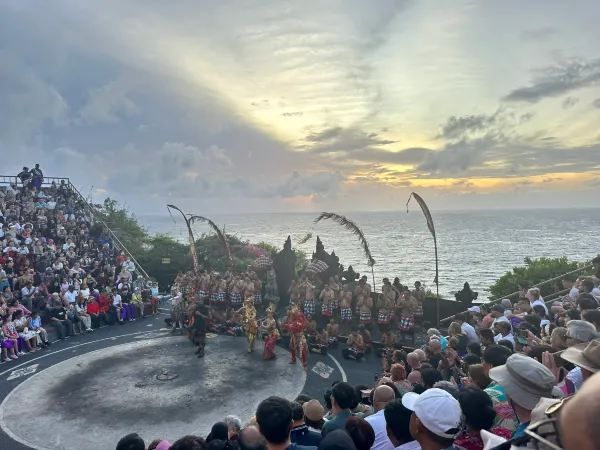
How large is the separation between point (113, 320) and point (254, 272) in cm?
707

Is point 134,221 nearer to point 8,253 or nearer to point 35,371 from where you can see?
point 8,253

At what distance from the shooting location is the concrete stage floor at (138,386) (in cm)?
1109

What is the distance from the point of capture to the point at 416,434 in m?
3.99

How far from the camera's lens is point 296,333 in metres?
15.5

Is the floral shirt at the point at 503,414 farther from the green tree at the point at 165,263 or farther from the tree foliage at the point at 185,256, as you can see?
the green tree at the point at 165,263

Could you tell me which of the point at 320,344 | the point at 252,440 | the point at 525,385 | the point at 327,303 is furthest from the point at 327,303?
the point at 525,385

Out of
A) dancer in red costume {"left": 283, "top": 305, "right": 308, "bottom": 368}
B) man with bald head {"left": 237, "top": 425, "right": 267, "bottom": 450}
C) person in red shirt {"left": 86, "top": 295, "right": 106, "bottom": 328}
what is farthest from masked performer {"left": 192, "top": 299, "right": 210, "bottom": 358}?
man with bald head {"left": 237, "top": 425, "right": 267, "bottom": 450}

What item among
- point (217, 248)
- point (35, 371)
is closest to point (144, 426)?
point (35, 371)

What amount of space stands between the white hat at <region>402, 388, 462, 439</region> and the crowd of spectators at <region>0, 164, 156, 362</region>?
16.9m

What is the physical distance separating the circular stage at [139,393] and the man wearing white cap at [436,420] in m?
8.47

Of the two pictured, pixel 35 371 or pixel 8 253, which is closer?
pixel 35 371

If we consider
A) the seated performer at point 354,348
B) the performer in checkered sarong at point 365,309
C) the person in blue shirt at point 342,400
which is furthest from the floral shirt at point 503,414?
the performer in checkered sarong at point 365,309

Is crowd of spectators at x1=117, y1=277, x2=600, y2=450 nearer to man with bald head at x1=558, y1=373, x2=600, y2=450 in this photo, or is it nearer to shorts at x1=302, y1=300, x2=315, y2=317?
man with bald head at x1=558, y1=373, x2=600, y2=450

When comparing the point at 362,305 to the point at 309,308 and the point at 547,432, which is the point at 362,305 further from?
the point at 547,432
